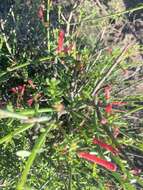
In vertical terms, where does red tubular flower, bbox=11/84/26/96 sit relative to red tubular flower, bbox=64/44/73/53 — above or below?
below

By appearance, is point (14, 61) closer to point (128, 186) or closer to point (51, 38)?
point (51, 38)

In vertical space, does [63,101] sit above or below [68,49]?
below

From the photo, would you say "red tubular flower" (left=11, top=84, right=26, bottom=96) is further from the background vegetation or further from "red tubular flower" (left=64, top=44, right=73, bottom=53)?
"red tubular flower" (left=64, top=44, right=73, bottom=53)

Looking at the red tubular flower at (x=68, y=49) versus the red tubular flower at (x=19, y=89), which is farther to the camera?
the red tubular flower at (x=68, y=49)

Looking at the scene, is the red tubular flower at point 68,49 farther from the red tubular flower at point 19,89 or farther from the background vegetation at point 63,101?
the red tubular flower at point 19,89

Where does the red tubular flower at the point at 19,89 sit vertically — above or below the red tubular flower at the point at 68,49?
below

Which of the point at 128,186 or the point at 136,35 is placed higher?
the point at 136,35

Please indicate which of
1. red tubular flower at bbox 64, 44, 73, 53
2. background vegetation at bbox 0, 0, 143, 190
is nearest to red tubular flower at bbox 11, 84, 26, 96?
background vegetation at bbox 0, 0, 143, 190

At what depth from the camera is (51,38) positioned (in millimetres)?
1614

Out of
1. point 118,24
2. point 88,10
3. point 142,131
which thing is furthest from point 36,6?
point 142,131

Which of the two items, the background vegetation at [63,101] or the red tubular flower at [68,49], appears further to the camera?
the red tubular flower at [68,49]

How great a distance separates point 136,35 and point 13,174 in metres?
1.16

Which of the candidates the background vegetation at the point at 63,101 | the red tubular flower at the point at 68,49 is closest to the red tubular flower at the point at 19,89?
the background vegetation at the point at 63,101

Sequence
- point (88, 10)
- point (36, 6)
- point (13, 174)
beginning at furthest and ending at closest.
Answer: point (88, 10) < point (36, 6) < point (13, 174)
